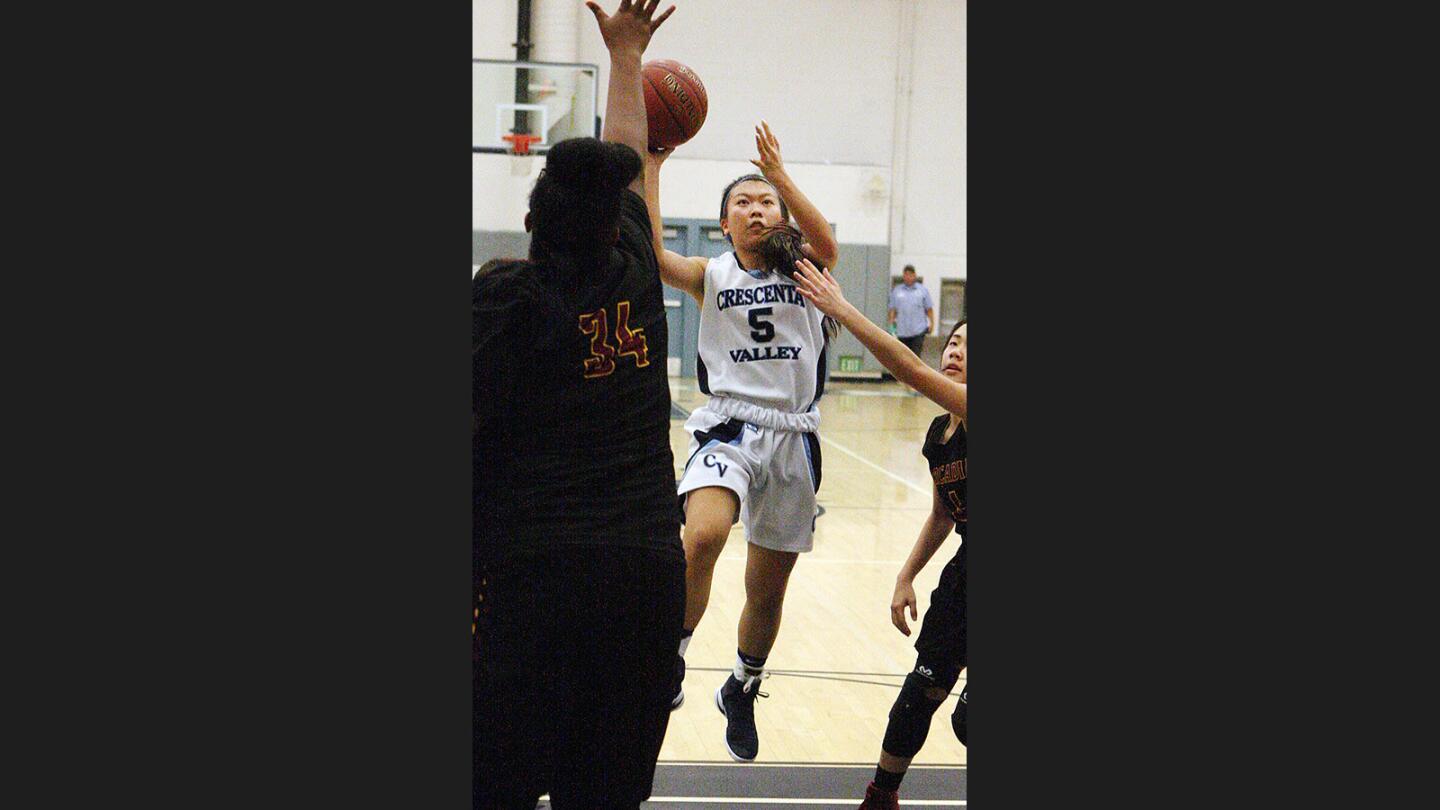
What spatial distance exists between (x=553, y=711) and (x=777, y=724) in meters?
2.66

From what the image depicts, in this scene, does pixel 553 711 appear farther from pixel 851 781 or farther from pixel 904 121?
pixel 904 121

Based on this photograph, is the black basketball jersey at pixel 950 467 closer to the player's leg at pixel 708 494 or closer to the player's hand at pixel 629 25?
the player's leg at pixel 708 494

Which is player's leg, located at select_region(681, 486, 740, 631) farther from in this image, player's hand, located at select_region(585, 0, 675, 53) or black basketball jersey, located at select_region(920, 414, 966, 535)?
player's hand, located at select_region(585, 0, 675, 53)

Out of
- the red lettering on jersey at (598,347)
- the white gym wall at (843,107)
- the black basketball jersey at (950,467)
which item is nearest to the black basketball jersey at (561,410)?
the red lettering on jersey at (598,347)

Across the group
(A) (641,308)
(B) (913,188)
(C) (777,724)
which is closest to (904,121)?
(B) (913,188)

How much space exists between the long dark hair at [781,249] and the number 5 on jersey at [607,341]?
6.40ft

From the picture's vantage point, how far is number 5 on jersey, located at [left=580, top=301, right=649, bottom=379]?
2.32 meters

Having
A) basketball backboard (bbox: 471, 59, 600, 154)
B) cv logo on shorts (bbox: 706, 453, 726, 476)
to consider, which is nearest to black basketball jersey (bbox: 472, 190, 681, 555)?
cv logo on shorts (bbox: 706, 453, 726, 476)

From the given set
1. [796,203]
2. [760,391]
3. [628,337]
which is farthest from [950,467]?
[628,337]

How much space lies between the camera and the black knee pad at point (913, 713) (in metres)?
3.54

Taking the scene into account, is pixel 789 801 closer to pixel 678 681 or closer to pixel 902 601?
pixel 902 601

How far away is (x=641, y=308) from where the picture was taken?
2418 millimetres

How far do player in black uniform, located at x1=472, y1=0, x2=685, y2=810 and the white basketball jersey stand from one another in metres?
1.95

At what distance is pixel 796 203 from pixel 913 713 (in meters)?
1.56
